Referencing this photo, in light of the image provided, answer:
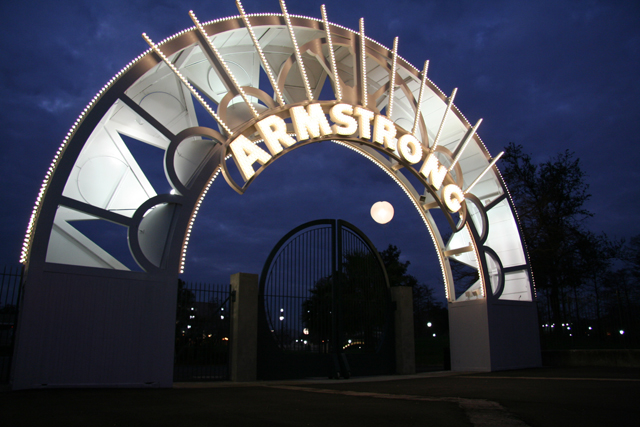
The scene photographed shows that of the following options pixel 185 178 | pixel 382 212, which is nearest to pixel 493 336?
pixel 382 212

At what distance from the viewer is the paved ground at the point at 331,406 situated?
17.0ft

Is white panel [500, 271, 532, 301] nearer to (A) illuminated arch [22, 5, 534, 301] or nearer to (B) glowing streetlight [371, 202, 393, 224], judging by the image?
(A) illuminated arch [22, 5, 534, 301]

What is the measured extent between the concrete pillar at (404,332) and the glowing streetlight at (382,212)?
7.27ft

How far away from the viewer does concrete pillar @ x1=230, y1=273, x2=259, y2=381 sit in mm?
10773

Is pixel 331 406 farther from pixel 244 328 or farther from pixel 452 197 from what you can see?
pixel 452 197

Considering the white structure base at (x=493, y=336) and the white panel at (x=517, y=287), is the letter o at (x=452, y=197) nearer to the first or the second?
the white structure base at (x=493, y=336)

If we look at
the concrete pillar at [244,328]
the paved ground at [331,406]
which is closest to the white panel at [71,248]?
the paved ground at [331,406]

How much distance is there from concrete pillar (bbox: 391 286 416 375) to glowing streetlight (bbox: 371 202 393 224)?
222cm

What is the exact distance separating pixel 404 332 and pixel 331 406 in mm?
7753

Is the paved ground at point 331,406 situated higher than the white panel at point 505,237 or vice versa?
the white panel at point 505,237

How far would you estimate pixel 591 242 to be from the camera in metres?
24.3

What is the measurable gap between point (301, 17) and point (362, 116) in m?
2.96

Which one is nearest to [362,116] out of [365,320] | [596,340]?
[365,320]

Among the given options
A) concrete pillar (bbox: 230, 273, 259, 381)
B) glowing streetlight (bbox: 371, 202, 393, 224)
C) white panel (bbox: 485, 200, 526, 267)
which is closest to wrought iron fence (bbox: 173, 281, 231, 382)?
concrete pillar (bbox: 230, 273, 259, 381)
